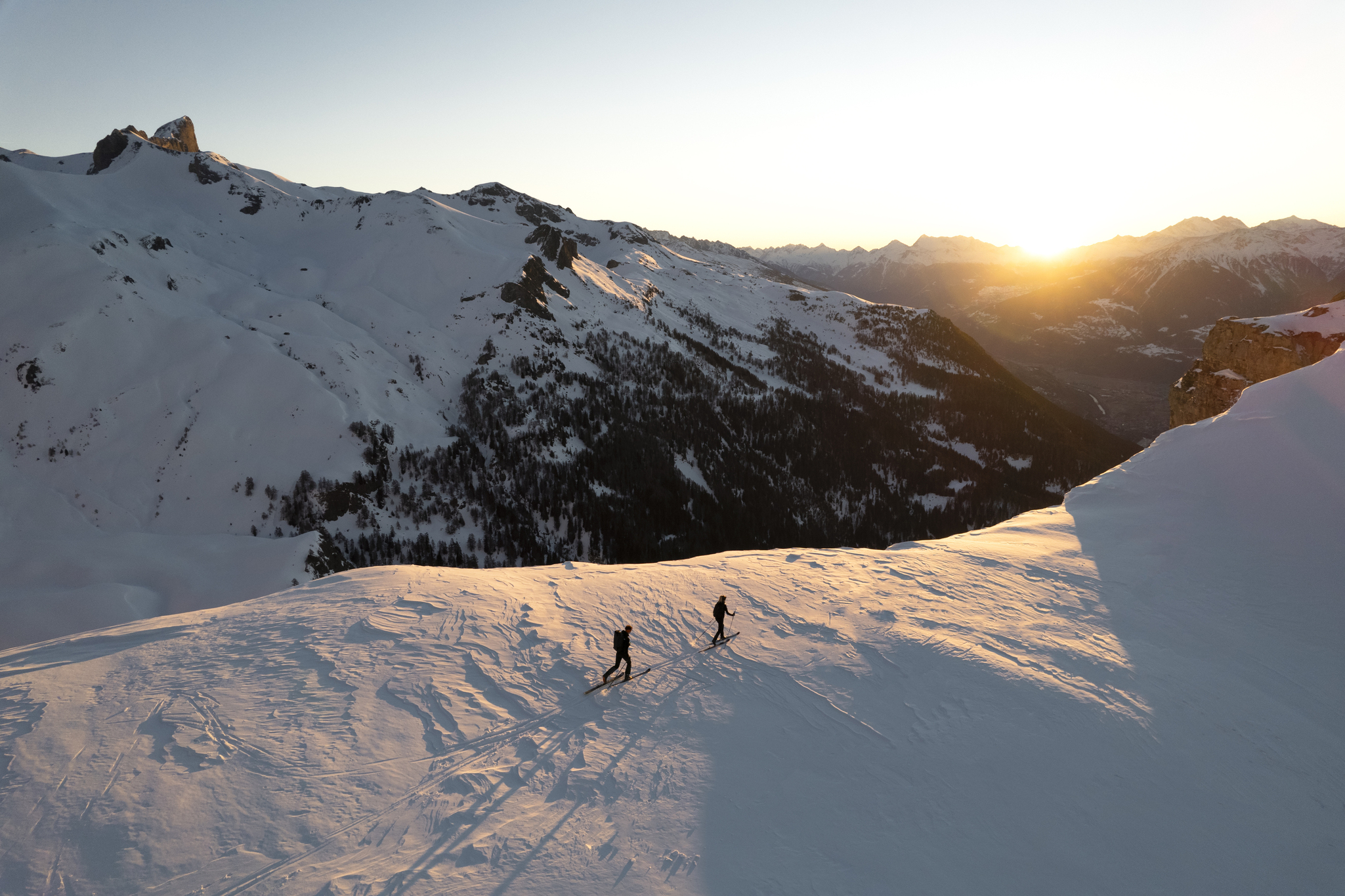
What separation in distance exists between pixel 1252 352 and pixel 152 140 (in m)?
183

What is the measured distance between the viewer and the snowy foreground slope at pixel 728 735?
8.95m

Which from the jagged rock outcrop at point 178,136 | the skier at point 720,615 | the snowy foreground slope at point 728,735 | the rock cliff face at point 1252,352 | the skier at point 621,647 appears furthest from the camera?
the jagged rock outcrop at point 178,136

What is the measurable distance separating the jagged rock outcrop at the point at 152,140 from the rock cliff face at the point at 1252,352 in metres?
165

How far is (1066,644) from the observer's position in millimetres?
15109

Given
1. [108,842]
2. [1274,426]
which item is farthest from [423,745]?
[1274,426]

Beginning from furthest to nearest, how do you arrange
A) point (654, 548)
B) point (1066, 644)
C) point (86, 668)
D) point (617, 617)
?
1. point (654, 548)
2. point (617, 617)
3. point (1066, 644)
4. point (86, 668)

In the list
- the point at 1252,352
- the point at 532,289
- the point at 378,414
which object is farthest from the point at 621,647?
the point at 532,289

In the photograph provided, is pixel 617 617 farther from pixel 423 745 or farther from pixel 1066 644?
pixel 1066 644

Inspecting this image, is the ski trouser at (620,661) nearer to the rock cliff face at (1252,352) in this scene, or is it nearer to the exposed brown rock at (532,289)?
the rock cliff face at (1252,352)

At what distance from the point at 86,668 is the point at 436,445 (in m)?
56.3

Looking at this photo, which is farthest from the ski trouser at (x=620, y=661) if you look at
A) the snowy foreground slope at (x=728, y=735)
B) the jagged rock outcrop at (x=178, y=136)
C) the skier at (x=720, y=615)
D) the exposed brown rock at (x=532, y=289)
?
the jagged rock outcrop at (x=178, y=136)

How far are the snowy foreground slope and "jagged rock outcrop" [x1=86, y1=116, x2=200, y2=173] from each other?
140497 mm

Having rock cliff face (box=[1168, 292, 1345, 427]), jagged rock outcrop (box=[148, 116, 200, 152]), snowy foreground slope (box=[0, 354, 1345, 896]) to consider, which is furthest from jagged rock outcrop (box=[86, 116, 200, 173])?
rock cliff face (box=[1168, 292, 1345, 427])

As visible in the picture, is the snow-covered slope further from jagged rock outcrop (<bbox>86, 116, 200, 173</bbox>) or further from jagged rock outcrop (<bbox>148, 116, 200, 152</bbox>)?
jagged rock outcrop (<bbox>148, 116, 200, 152</bbox>)
